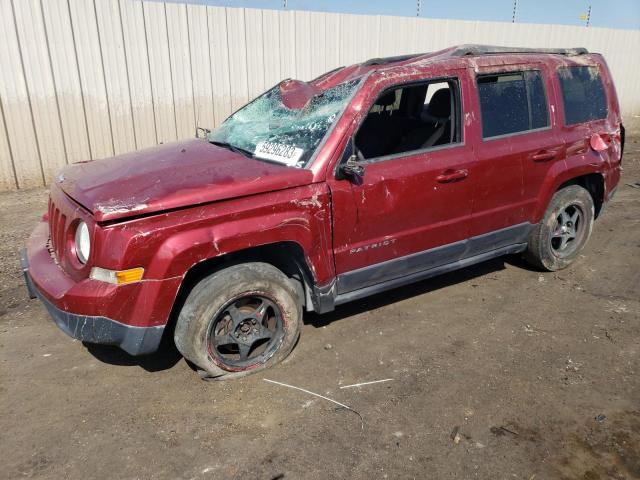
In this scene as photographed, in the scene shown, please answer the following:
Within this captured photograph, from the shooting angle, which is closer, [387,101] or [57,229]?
[57,229]

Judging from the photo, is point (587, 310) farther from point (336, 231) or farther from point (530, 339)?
point (336, 231)

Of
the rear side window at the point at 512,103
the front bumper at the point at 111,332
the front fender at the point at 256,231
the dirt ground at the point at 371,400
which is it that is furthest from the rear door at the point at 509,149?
the front bumper at the point at 111,332

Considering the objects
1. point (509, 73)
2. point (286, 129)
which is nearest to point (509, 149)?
point (509, 73)

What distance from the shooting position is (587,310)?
4.11 m

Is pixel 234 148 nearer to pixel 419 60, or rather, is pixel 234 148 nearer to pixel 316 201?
pixel 316 201

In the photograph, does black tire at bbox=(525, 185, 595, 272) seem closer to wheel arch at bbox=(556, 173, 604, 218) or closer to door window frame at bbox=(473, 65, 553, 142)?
wheel arch at bbox=(556, 173, 604, 218)

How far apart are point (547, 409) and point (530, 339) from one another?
32.6 inches

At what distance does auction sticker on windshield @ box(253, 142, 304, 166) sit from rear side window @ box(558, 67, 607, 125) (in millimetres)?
2464

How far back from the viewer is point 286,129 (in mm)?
3551

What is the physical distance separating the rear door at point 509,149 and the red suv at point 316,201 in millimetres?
13

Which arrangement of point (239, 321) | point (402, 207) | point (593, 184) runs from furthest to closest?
1. point (593, 184)
2. point (402, 207)
3. point (239, 321)

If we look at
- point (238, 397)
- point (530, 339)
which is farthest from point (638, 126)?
point (238, 397)

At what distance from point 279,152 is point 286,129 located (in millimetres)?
277

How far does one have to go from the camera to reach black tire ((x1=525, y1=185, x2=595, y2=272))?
445cm
